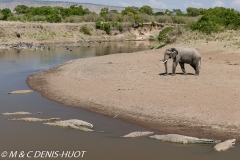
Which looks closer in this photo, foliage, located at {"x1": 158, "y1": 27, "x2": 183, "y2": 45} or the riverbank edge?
the riverbank edge

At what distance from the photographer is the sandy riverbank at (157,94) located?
43.5 ft

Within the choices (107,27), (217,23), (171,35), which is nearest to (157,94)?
(171,35)

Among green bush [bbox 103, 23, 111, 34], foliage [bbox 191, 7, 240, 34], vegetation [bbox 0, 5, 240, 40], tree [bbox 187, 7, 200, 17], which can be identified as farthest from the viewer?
tree [bbox 187, 7, 200, 17]

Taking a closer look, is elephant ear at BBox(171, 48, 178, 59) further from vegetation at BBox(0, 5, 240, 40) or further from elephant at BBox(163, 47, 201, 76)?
vegetation at BBox(0, 5, 240, 40)

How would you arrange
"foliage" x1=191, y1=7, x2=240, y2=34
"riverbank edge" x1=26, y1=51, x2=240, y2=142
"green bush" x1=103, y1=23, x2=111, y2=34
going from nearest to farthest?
"riverbank edge" x1=26, y1=51, x2=240, y2=142 < "foliage" x1=191, y1=7, x2=240, y2=34 < "green bush" x1=103, y1=23, x2=111, y2=34

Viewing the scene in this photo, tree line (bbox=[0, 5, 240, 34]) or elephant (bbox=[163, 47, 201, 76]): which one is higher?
tree line (bbox=[0, 5, 240, 34])

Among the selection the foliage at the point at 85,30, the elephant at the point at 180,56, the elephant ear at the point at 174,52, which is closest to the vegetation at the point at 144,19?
the foliage at the point at 85,30

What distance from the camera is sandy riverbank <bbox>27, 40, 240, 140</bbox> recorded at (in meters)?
13.3

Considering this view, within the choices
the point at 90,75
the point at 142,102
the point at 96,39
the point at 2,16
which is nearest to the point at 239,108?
the point at 142,102

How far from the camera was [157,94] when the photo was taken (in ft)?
56.9

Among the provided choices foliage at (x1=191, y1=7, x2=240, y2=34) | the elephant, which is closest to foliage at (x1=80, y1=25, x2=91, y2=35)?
foliage at (x1=191, y1=7, x2=240, y2=34)

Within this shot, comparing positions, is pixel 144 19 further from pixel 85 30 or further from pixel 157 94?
pixel 157 94

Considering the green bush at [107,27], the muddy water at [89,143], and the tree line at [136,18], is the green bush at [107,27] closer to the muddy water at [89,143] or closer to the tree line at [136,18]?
the tree line at [136,18]

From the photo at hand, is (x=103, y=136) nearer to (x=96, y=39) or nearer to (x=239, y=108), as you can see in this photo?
(x=239, y=108)
